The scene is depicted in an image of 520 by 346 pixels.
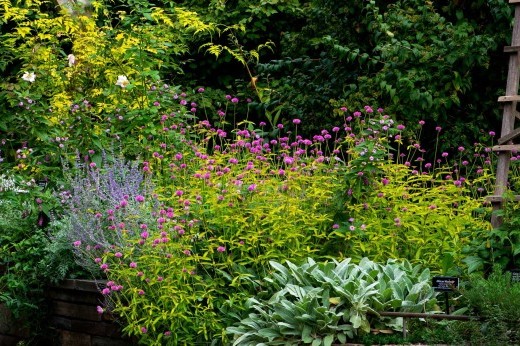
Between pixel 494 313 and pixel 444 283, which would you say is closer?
pixel 494 313

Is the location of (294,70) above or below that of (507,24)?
below

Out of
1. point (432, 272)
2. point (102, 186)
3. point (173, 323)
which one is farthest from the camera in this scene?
point (102, 186)

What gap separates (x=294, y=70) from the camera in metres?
10.2

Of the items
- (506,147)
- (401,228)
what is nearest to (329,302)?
(401,228)

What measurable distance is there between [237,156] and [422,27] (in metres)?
2.97

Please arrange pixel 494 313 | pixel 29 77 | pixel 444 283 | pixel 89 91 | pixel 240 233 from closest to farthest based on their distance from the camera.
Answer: pixel 494 313 → pixel 444 283 → pixel 240 233 → pixel 29 77 → pixel 89 91

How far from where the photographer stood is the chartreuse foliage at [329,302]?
5.17m

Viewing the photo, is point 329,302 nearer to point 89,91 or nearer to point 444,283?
point 444,283

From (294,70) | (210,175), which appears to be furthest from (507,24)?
(210,175)

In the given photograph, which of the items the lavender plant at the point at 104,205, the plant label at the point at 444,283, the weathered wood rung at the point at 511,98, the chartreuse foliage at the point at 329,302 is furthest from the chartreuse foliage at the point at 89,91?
the plant label at the point at 444,283

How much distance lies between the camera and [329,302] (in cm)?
527

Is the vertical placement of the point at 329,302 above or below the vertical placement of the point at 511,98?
below

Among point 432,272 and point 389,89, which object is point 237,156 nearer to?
point 432,272

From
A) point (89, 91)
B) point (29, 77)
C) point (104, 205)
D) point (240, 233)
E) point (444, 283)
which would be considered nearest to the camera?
point (444, 283)
